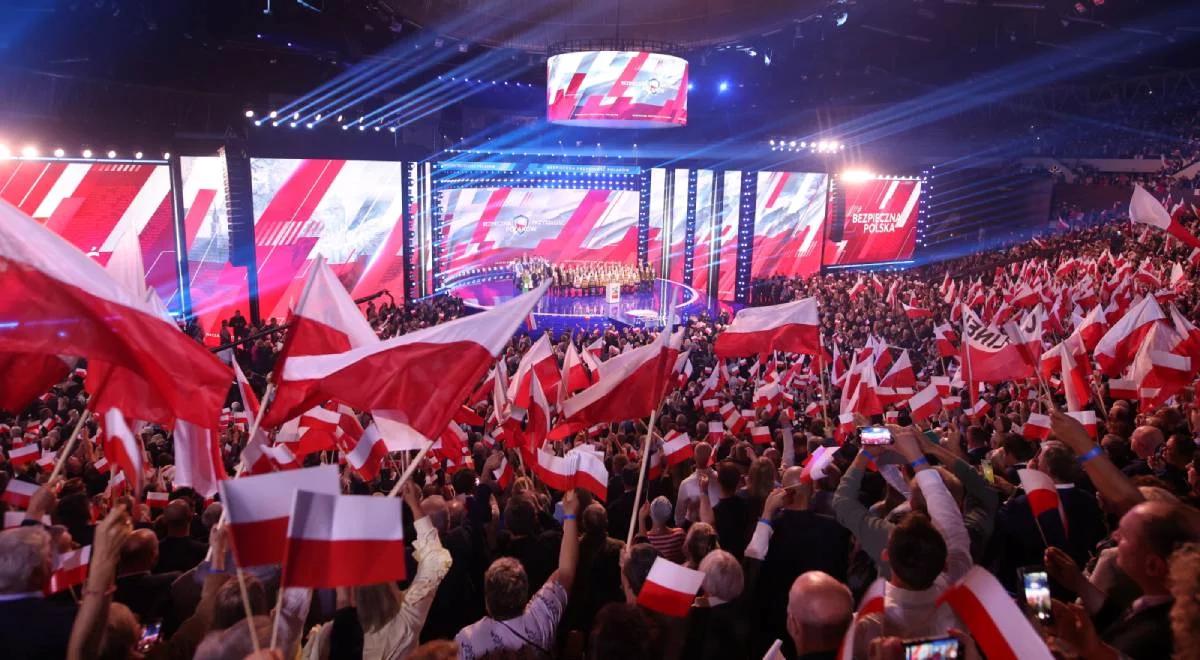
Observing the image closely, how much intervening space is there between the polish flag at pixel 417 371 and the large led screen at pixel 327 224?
807 inches

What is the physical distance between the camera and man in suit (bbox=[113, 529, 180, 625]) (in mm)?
4480

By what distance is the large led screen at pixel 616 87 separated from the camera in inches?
1043

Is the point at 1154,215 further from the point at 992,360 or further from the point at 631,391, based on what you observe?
the point at 631,391

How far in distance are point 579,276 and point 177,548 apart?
88.1 ft

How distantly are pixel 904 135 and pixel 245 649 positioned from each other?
1645 inches

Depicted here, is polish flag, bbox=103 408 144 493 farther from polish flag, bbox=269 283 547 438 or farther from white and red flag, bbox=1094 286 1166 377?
white and red flag, bbox=1094 286 1166 377

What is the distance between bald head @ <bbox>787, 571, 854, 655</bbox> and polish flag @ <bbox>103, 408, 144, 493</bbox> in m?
3.82

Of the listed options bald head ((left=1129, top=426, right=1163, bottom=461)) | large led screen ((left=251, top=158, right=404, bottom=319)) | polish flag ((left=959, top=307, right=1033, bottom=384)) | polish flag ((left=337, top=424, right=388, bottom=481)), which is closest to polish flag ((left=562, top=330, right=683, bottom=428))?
polish flag ((left=337, top=424, right=388, bottom=481))

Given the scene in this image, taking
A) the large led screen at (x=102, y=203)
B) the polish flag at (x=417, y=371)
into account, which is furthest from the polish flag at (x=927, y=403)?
the large led screen at (x=102, y=203)

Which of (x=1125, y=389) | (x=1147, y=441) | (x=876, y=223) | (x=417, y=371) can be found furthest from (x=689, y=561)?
(x=876, y=223)

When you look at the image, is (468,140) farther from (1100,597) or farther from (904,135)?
(1100,597)

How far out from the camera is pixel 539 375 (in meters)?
8.91

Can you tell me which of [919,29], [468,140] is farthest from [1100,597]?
[468,140]

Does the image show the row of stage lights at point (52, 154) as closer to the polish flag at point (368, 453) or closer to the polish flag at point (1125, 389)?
the polish flag at point (368, 453)
